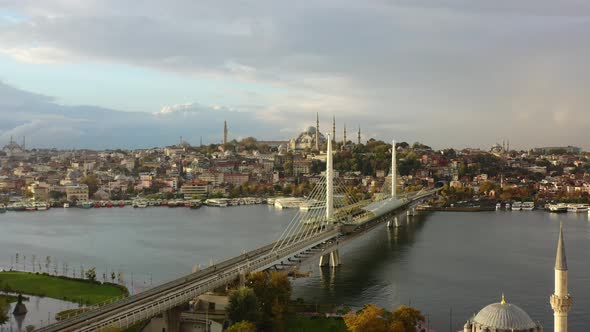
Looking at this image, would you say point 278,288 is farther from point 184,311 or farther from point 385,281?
point 385,281

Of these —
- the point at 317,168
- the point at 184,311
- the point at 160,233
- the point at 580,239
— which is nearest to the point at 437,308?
the point at 184,311

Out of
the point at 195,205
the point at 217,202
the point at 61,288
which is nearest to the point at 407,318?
the point at 61,288

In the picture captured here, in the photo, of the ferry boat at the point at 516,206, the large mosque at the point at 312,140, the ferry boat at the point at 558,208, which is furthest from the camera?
the large mosque at the point at 312,140

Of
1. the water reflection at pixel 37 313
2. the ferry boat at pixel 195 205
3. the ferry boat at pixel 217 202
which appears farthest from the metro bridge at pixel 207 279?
the ferry boat at pixel 217 202

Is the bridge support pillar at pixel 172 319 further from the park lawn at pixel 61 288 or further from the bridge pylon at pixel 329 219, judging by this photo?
the bridge pylon at pixel 329 219

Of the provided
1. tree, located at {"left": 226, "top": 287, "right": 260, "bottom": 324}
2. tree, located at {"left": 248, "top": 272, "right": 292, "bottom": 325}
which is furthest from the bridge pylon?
tree, located at {"left": 226, "top": 287, "right": 260, "bottom": 324}

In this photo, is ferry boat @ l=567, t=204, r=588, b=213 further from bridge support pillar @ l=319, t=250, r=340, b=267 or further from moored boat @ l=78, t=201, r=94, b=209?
moored boat @ l=78, t=201, r=94, b=209
